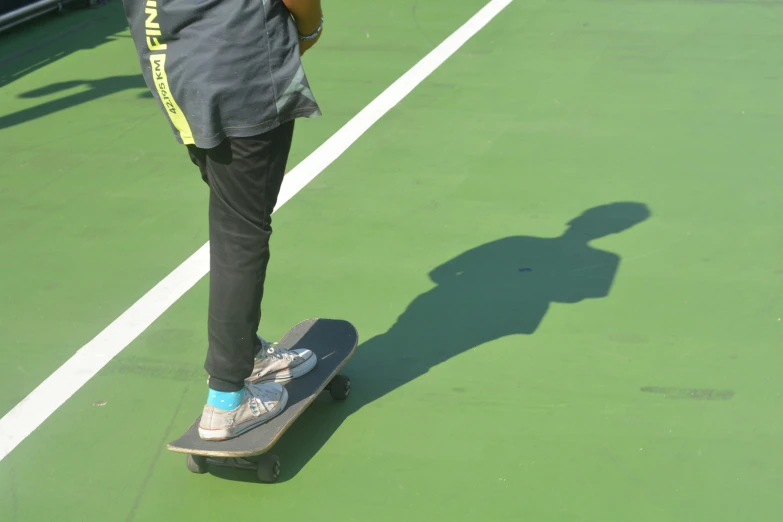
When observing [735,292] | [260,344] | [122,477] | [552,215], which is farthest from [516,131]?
[122,477]

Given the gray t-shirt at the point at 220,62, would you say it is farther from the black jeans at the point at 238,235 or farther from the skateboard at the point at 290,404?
the skateboard at the point at 290,404

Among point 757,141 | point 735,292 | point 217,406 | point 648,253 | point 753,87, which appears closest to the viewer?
point 217,406

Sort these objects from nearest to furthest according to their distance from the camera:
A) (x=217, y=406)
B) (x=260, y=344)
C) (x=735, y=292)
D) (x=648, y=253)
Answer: (x=217, y=406) < (x=260, y=344) < (x=735, y=292) < (x=648, y=253)

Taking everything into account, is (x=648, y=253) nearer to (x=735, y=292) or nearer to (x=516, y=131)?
(x=735, y=292)

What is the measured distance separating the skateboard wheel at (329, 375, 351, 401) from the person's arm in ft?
4.99

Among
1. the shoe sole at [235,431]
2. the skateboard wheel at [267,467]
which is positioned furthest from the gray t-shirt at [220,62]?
the skateboard wheel at [267,467]

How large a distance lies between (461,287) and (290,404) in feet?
5.14

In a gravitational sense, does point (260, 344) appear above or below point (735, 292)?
above

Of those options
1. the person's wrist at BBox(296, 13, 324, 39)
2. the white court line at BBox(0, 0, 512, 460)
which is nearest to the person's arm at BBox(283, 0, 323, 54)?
the person's wrist at BBox(296, 13, 324, 39)

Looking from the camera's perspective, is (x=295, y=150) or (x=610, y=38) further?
(x=610, y=38)

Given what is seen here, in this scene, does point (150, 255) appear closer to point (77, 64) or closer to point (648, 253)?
point (648, 253)

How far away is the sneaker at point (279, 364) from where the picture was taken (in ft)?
14.4

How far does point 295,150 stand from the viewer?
7.52 m

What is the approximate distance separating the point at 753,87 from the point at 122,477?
647cm
